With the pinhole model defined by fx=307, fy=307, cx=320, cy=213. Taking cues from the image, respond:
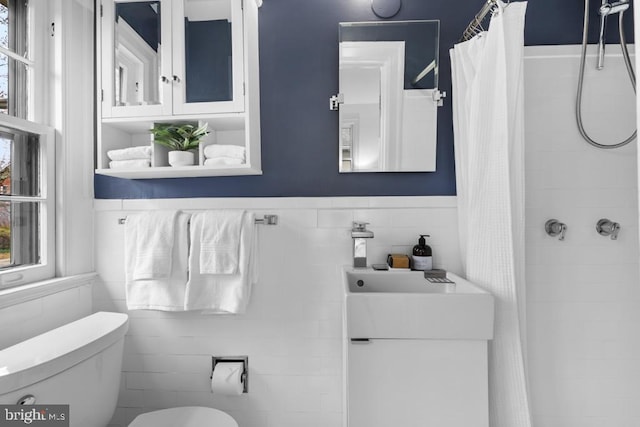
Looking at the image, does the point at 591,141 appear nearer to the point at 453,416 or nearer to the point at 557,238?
the point at 557,238

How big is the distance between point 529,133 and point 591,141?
0.84 feet

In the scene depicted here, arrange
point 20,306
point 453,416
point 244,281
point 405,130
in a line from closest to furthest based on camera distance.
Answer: point 453,416, point 20,306, point 244,281, point 405,130

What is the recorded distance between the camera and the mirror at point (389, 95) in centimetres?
146

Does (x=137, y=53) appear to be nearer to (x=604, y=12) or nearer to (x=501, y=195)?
(x=501, y=195)

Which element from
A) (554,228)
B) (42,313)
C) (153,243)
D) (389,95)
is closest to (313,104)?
(389,95)

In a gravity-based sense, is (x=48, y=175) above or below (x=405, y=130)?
below

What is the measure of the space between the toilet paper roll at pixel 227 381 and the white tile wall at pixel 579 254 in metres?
1.37

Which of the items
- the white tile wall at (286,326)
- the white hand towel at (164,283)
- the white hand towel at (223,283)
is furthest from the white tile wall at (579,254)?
the white hand towel at (164,283)

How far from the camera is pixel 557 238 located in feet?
4.74

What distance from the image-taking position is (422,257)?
1.42 m

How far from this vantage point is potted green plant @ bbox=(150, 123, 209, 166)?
1.35m

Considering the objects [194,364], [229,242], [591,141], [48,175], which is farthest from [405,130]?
[48,175]

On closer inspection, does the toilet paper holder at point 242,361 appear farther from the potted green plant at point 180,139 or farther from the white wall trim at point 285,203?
the potted green plant at point 180,139

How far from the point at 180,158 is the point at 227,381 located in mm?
1040
